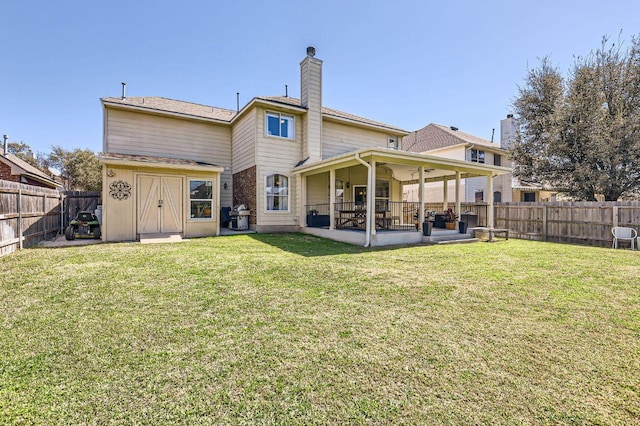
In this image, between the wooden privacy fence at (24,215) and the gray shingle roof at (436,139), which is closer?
the wooden privacy fence at (24,215)

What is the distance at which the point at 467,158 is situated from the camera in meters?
20.1

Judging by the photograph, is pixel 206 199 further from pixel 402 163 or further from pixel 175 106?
pixel 402 163

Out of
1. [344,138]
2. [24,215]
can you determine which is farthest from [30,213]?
[344,138]

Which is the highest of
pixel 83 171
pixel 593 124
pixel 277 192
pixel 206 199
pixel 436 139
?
pixel 436 139

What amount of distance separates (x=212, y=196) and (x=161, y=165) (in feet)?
6.75

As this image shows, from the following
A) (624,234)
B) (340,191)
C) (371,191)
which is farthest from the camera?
(340,191)

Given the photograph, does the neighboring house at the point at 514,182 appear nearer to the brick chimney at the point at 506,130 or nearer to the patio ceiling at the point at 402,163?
the brick chimney at the point at 506,130

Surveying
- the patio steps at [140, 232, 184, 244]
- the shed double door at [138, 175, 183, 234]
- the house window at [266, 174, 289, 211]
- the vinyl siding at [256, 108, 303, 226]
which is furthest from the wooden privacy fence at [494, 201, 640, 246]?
the shed double door at [138, 175, 183, 234]

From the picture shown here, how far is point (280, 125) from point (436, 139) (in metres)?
15.1

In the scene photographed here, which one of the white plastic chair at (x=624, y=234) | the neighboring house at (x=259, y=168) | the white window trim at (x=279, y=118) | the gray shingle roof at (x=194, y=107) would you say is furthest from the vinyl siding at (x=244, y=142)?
the white plastic chair at (x=624, y=234)

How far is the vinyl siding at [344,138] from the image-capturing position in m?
13.6

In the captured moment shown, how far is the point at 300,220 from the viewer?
12.3 meters

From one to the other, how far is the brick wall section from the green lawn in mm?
6719

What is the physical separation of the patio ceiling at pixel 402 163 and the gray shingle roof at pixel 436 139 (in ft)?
30.6
